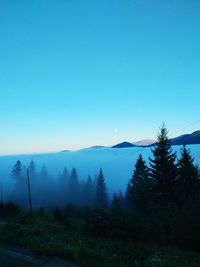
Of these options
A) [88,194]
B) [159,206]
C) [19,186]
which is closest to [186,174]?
[159,206]

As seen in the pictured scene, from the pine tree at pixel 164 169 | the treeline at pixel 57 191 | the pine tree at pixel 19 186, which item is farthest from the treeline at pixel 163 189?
the pine tree at pixel 19 186

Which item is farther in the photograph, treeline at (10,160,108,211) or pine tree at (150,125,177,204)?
treeline at (10,160,108,211)

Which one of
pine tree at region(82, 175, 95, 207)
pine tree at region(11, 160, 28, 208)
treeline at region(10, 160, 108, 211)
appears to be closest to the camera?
treeline at region(10, 160, 108, 211)

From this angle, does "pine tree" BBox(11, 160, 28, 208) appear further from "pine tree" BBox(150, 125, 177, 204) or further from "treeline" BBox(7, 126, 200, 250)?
"pine tree" BBox(150, 125, 177, 204)

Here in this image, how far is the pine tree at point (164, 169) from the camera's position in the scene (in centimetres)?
3544

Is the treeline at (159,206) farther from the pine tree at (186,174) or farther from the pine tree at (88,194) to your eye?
the pine tree at (88,194)

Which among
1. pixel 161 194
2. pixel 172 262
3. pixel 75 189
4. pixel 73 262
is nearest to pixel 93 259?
pixel 73 262

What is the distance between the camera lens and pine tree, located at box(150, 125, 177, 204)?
35.4m

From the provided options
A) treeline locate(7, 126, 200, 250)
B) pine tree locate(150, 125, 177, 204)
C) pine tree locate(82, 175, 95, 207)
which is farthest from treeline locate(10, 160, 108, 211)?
pine tree locate(150, 125, 177, 204)

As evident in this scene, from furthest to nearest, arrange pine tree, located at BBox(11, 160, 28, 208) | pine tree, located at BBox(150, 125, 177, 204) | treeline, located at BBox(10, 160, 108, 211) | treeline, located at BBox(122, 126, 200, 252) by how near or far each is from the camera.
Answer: pine tree, located at BBox(11, 160, 28, 208)
treeline, located at BBox(10, 160, 108, 211)
pine tree, located at BBox(150, 125, 177, 204)
treeline, located at BBox(122, 126, 200, 252)

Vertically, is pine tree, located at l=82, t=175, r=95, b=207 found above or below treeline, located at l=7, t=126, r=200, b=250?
below

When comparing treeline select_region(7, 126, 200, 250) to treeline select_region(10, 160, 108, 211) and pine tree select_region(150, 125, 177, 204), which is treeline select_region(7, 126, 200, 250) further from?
treeline select_region(10, 160, 108, 211)

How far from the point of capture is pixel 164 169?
119ft

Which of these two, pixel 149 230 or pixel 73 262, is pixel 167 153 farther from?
pixel 73 262
